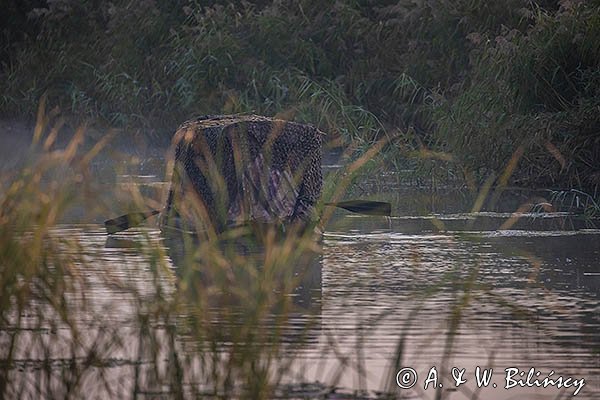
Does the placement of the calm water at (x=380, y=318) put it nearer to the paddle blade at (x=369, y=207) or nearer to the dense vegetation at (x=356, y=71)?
the paddle blade at (x=369, y=207)

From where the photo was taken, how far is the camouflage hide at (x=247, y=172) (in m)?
9.62

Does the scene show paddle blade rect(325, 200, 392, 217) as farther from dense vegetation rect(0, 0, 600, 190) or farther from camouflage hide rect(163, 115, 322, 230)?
dense vegetation rect(0, 0, 600, 190)

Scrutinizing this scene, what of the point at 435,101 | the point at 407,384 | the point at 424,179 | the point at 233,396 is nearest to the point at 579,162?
the point at 424,179

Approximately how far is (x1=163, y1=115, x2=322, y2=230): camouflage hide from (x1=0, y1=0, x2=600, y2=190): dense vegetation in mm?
2524

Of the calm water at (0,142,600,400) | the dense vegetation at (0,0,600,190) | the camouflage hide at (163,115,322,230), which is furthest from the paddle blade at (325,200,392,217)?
the dense vegetation at (0,0,600,190)

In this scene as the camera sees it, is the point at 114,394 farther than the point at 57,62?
No

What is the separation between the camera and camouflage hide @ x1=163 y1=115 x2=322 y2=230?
9.62 metres

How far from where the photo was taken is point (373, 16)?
18.6 meters

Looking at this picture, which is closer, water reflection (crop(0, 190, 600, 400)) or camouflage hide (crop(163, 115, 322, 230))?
water reflection (crop(0, 190, 600, 400))

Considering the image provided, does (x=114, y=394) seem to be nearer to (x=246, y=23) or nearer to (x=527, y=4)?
(x=527, y=4)

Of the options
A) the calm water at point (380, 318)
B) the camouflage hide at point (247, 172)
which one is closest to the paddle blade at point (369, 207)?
the calm water at point (380, 318)

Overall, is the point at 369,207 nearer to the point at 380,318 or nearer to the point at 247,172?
the point at 247,172

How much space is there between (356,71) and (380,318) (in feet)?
42.6

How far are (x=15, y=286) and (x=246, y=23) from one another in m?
12.7
